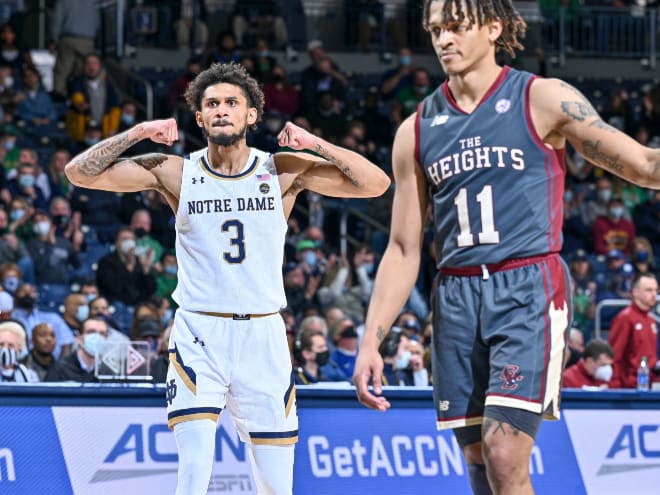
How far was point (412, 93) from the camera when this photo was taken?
20625 mm

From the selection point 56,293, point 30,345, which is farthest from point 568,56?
point 30,345

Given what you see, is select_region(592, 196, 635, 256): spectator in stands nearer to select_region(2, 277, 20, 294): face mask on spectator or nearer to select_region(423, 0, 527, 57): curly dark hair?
select_region(2, 277, 20, 294): face mask on spectator

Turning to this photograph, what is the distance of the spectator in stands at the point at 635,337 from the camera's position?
39.8ft

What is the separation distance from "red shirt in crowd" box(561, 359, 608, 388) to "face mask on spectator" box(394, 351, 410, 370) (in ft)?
4.44

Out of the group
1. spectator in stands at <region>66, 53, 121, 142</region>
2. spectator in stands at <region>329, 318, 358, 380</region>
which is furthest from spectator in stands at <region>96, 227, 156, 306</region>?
spectator in stands at <region>66, 53, 121, 142</region>

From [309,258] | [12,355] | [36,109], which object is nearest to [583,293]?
[309,258]

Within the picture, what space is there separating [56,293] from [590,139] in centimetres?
1054

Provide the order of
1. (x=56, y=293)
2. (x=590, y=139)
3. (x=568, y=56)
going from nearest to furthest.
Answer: (x=590, y=139)
(x=56, y=293)
(x=568, y=56)

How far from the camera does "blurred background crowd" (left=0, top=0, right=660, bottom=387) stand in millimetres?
12141

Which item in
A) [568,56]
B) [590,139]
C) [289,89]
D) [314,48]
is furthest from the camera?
[568,56]

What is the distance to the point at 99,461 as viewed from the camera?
862 cm

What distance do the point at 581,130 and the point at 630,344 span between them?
7.60 m

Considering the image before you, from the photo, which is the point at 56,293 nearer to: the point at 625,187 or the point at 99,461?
the point at 99,461

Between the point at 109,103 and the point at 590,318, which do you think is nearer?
the point at 590,318
